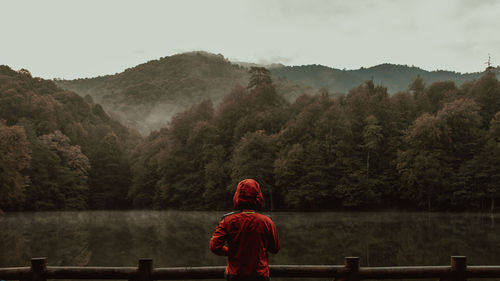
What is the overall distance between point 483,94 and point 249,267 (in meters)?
71.9

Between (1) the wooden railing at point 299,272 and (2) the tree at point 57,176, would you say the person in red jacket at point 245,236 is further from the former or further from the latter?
(2) the tree at point 57,176

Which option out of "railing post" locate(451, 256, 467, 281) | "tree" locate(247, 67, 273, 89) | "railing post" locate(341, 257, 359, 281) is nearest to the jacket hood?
"railing post" locate(341, 257, 359, 281)

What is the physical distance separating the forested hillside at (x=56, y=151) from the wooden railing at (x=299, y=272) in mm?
55291

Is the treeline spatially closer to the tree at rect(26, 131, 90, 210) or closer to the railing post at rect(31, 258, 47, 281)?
the tree at rect(26, 131, 90, 210)

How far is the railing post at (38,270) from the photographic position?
7.81 m

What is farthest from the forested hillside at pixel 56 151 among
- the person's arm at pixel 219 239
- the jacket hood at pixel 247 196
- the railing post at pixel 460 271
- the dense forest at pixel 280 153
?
the railing post at pixel 460 271

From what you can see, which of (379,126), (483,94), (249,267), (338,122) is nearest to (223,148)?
(338,122)

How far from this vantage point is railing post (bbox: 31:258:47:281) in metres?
7.81

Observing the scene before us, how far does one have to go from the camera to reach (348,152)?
224ft

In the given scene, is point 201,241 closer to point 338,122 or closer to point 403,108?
point 338,122

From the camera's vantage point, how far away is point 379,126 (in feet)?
221

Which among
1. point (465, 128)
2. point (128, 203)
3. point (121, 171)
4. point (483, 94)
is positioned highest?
point (483, 94)

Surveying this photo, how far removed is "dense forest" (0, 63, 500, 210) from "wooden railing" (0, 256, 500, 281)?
53214 mm

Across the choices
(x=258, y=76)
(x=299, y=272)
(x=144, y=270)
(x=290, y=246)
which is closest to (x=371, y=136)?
(x=258, y=76)
